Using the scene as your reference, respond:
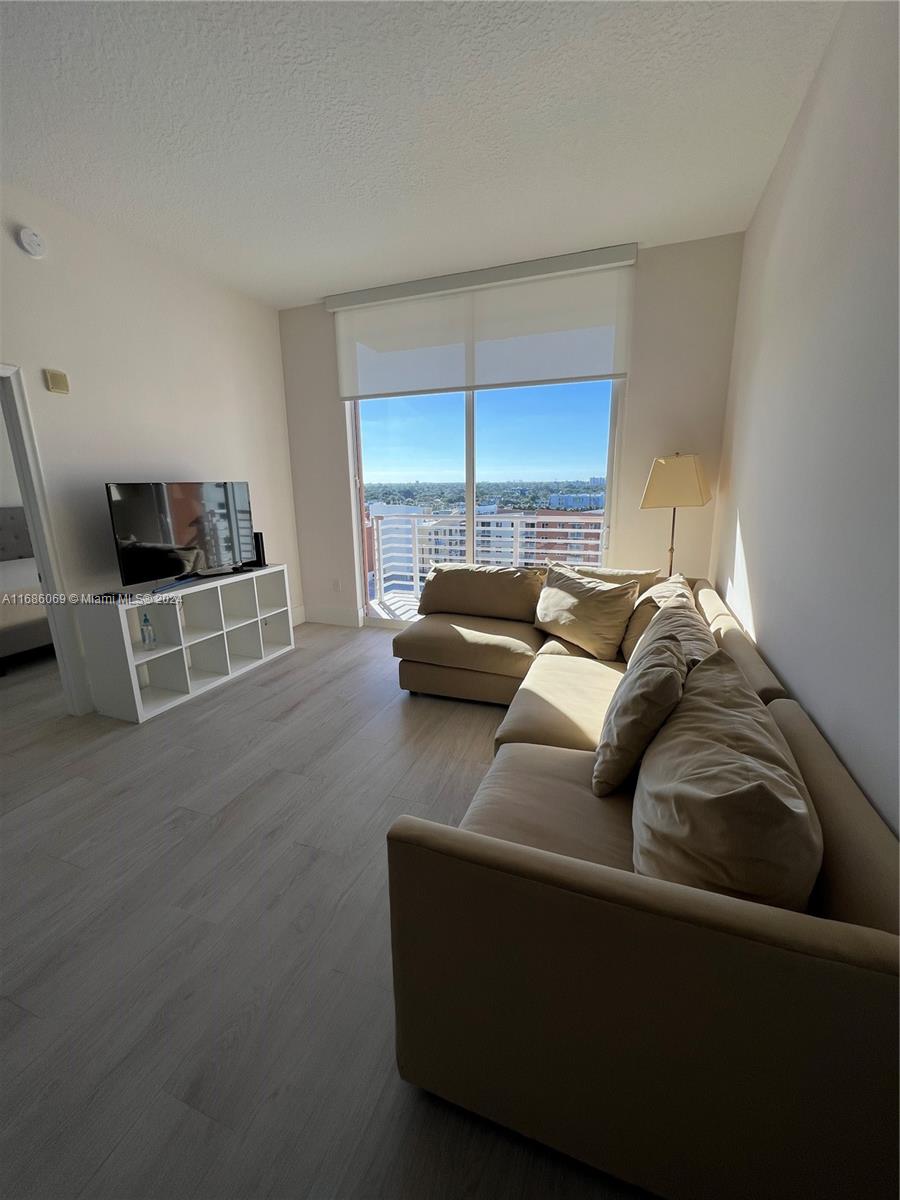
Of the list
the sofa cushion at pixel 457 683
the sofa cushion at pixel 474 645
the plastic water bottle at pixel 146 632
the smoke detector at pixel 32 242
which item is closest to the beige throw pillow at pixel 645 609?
the sofa cushion at pixel 474 645

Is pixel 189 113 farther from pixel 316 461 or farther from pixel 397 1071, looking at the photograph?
pixel 397 1071

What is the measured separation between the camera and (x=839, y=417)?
1321 mm

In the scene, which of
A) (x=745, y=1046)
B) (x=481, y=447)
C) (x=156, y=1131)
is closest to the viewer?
(x=745, y=1046)

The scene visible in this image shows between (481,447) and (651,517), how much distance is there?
1.39 m

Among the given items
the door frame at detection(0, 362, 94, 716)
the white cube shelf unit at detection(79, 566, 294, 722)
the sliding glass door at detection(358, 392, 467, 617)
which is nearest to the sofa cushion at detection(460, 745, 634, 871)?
the white cube shelf unit at detection(79, 566, 294, 722)

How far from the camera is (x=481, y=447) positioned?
3852 millimetres

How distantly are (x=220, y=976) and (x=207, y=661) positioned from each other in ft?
7.90

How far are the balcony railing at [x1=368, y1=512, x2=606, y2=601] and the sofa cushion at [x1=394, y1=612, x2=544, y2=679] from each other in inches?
42.4

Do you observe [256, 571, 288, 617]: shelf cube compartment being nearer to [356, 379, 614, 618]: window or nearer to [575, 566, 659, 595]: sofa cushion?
[356, 379, 614, 618]: window

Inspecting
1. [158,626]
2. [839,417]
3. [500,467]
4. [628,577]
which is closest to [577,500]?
[500,467]

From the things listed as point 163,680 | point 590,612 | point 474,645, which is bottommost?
point 163,680

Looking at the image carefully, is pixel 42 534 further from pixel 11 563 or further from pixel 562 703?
pixel 562 703

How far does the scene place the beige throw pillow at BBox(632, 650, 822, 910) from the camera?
2.63ft

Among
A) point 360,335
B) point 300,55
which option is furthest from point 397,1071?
point 360,335
